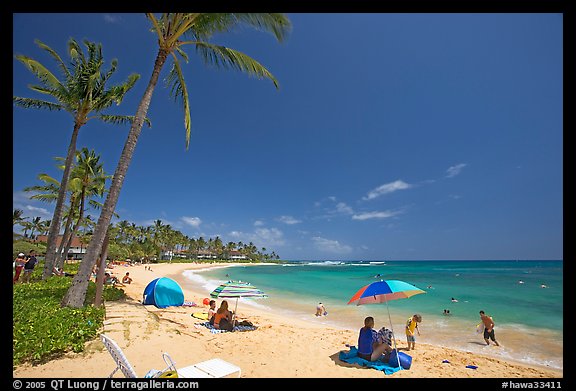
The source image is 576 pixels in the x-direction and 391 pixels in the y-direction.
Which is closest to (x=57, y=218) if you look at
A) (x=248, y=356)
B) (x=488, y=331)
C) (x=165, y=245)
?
(x=248, y=356)

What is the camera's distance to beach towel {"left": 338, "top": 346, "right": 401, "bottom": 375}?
5.55 meters

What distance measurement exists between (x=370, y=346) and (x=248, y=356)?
2.80m

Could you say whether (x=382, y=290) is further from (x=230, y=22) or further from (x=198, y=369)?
(x=230, y=22)

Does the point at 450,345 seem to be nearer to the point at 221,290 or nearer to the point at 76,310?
the point at 221,290

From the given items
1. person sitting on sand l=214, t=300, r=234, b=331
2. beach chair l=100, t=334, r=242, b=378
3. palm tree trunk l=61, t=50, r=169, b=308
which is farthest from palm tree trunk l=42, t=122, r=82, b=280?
beach chair l=100, t=334, r=242, b=378

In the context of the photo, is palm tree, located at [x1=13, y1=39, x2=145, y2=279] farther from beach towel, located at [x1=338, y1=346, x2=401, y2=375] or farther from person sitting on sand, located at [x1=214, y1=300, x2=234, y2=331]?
beach towel, located at [x1=338, y1=346, x2=401, y2=375]

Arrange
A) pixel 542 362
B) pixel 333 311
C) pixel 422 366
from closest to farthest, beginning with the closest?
pixel 422 366 < pixel 542 362 < pixel 333 311

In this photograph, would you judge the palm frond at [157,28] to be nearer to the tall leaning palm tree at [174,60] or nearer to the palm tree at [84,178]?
the tall leaning palm tree at [174,60]

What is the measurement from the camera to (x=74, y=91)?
10.8 meters

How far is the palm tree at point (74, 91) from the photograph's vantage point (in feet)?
33.6

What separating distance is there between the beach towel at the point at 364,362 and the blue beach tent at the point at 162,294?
794cm

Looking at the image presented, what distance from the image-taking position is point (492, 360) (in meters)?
7.13
